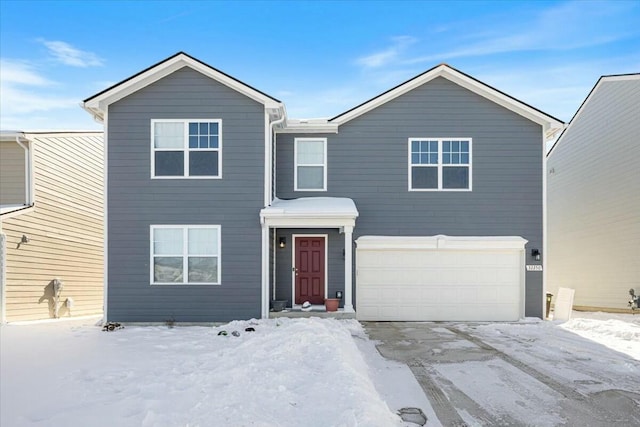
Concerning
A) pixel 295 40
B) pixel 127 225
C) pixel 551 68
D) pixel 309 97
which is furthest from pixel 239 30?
pixel 551 68

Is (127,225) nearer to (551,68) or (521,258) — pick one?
(521,258)

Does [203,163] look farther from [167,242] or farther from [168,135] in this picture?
[167,242]

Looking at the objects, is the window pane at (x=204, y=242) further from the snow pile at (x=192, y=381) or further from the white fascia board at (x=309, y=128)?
the white fascia board at (x=309, y=128)

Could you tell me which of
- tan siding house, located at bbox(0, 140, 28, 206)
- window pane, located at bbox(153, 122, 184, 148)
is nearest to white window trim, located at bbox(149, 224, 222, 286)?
window pane, located at bbox(153, 122, 184, 148)

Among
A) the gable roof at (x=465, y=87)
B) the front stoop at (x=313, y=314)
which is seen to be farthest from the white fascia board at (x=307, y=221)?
the gable roof at (x=465, y=87)

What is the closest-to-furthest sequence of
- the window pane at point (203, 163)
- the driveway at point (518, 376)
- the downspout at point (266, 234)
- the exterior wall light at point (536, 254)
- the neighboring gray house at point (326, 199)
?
1. the driveway at point (518, 376)
2. the downspout at point (266, 234)
3. the neighboring gray house at point (326, 199)
4. the window pane at point (203, 163)
5. the exterior wall light at point (536, 254)

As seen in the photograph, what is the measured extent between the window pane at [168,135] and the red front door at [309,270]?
4.08m

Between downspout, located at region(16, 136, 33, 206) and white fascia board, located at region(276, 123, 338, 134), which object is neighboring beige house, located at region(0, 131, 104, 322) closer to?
downspout, located at region(16, 136, 33, 206)

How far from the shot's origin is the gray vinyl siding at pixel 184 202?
36.2 ft

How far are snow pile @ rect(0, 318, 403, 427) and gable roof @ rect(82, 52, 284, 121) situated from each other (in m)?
5.51

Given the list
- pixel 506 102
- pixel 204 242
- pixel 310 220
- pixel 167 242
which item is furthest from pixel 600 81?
pixel 167 242

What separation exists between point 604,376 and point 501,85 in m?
8.12

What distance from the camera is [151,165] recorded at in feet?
36.9

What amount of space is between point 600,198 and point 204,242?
1320 centimetres
